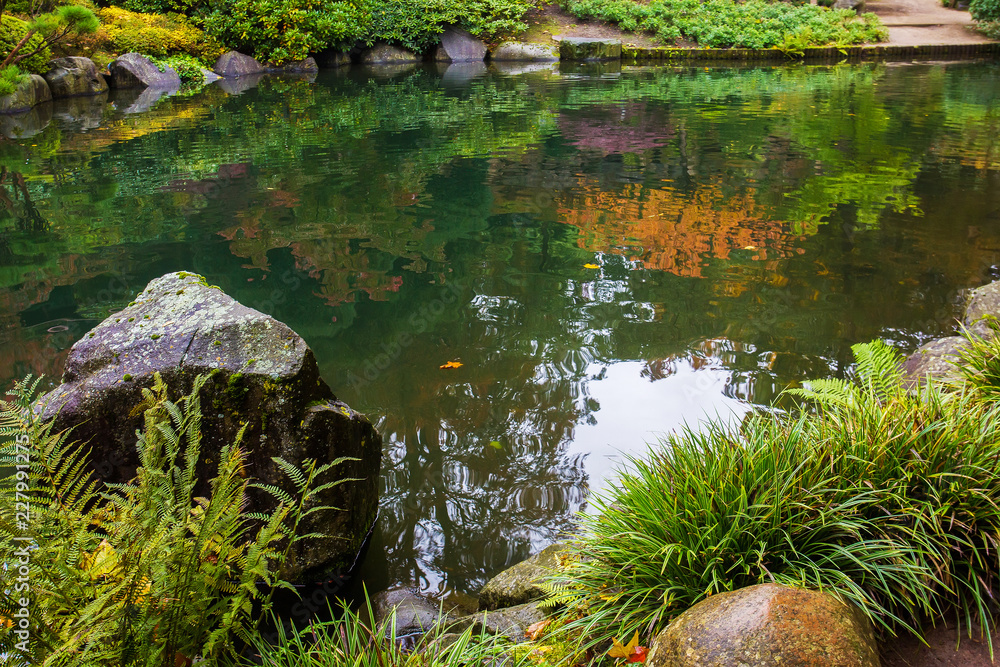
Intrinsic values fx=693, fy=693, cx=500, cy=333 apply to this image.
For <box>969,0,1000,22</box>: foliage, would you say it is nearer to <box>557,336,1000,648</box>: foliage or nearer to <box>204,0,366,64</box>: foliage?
<box>204,0,366,64</box>: foliage

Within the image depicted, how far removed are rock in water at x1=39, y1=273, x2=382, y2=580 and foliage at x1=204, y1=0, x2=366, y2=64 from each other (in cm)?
2227

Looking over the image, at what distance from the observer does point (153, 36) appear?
826 inches

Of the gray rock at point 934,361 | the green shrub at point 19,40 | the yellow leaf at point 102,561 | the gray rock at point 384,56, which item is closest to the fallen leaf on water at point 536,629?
the yellow leaf at point 102,561

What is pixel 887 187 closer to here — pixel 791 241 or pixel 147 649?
pixel 791 241

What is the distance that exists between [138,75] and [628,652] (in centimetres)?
2162

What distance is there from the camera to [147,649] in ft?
6.19

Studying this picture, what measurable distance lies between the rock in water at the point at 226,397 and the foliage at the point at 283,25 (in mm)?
22274

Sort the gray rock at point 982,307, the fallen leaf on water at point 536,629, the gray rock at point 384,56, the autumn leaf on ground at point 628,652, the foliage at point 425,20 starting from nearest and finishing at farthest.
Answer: the autumn leaf on ground at point 628,652
the fallen leaf on water at point 536,629
the gray rock at point 982,307
the foliage at point 425,20
the gray rock at point 384,56

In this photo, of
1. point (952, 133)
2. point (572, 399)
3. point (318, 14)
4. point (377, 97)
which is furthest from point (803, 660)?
point (318, 14)

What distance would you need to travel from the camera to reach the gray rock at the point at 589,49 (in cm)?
2347

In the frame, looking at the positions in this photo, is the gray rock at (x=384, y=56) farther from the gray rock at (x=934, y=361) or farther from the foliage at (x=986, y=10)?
the gray rock at (x=934, y=361)

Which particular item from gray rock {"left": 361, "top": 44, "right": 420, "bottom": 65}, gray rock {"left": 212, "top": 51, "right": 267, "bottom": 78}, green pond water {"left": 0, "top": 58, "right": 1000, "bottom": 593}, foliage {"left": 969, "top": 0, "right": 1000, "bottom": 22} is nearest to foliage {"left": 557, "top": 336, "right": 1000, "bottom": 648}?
green pond water {"left": 0, "top": 58, "right": 1000, "bottom": 593}

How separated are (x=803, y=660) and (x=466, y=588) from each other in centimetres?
175

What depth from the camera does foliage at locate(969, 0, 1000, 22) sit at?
70.8 ft
